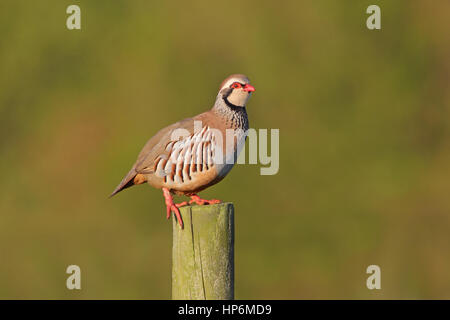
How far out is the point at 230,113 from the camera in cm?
527

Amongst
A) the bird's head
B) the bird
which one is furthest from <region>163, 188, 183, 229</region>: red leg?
the bird's head

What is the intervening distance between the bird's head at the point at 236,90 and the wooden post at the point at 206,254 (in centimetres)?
95

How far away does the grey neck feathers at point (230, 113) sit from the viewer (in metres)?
5.26

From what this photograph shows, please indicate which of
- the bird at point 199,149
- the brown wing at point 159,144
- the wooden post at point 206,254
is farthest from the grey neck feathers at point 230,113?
the wooden post at point 206,254

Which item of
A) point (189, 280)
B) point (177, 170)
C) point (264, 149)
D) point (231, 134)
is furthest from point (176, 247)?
point (264, 149)

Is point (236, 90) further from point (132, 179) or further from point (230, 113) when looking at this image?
point (132, 179)

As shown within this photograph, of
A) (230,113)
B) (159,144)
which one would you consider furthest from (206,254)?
(230,113)

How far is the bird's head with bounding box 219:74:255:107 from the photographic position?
523 cm

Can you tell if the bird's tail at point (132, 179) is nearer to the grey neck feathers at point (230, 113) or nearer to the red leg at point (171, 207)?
the red leg at point (171, 207)

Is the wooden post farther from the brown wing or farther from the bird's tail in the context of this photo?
the bird's tail

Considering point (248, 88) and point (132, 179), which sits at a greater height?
point (248, 88)

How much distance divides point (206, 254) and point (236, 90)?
4.36 feet

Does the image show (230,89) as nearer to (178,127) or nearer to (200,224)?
(178,127)

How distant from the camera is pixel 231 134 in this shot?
5.22 m
